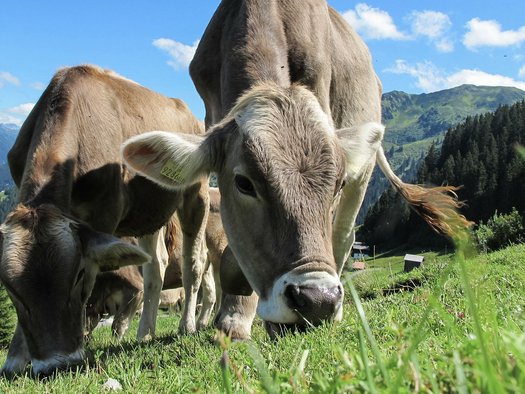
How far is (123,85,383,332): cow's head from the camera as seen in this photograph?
12.3ft

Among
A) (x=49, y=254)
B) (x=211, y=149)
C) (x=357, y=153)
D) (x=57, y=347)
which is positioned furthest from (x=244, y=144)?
(x=57, y=347)

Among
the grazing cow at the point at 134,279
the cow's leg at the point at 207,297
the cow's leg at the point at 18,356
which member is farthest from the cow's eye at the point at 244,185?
the grazing cow at the point at 134,279

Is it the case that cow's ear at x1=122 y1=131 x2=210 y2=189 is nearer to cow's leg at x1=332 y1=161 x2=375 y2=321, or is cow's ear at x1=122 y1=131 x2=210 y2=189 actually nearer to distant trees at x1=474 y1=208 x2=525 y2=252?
cow's leg at x1=332 y1=161 x2=375 y2=321

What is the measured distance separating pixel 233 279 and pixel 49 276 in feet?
5.39

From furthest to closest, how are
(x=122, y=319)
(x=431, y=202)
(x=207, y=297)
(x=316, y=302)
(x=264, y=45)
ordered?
(x=207, y=297), (x=122, y=319), (x=431, y=202), (x=264, y=45), (x=316, y=302)

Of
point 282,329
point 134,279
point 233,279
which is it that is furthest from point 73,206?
point 134,279

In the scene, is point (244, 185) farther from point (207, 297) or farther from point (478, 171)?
point (478, 171)

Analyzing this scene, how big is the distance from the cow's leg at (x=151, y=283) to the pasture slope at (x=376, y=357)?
11.1ft

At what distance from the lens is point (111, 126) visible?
21.6 feet

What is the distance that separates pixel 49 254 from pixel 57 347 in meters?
0.80

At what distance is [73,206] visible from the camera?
19.6ft

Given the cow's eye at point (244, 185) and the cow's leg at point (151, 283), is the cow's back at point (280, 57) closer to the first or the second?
the cow's eye at point (244, 185)

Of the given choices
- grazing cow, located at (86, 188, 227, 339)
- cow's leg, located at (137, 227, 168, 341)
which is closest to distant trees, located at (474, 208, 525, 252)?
grazing cow, located at (86, 188, 227, 339)

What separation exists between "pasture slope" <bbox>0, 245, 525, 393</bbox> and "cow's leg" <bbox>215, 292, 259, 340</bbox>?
271 mm
